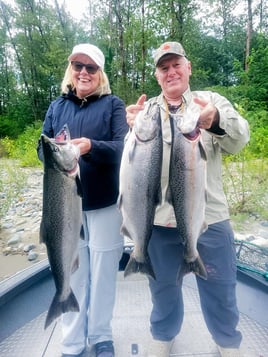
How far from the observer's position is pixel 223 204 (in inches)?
85.1

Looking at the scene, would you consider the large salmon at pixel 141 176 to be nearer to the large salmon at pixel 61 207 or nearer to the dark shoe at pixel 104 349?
the large salmon at pixel 61 207

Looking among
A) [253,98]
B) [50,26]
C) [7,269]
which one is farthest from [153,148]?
[50,26]

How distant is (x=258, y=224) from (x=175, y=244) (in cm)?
425

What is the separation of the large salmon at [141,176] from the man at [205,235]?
0.15 metres

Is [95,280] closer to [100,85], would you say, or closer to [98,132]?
[98,132]

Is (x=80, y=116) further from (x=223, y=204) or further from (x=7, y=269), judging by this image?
(x=7, y=269)

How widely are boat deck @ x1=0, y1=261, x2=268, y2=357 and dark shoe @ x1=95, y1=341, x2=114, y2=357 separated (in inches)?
5.1

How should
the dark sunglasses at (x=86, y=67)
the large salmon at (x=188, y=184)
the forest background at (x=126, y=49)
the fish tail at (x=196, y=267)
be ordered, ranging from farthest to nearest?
the forest background at (x=126, y=49), the dark sunglasses at (x=86, y=67), the fish tail at (x=196, y=267), the large salmon at (x=188, y=184)

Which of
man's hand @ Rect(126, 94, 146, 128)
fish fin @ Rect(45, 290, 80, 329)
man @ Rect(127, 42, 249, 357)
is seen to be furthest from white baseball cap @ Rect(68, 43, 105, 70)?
fish fin @ Rect(45, 290, 80, 329)

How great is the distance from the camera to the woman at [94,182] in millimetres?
2189

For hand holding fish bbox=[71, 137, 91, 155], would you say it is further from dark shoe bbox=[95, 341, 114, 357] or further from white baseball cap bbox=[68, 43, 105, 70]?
dark shoe bbox=[95, 341, 114, 357]

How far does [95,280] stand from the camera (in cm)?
234

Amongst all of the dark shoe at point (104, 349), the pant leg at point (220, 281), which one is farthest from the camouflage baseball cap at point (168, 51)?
the dark shoe at point (104, 349)

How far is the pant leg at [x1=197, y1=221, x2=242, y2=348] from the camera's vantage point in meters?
2.15
